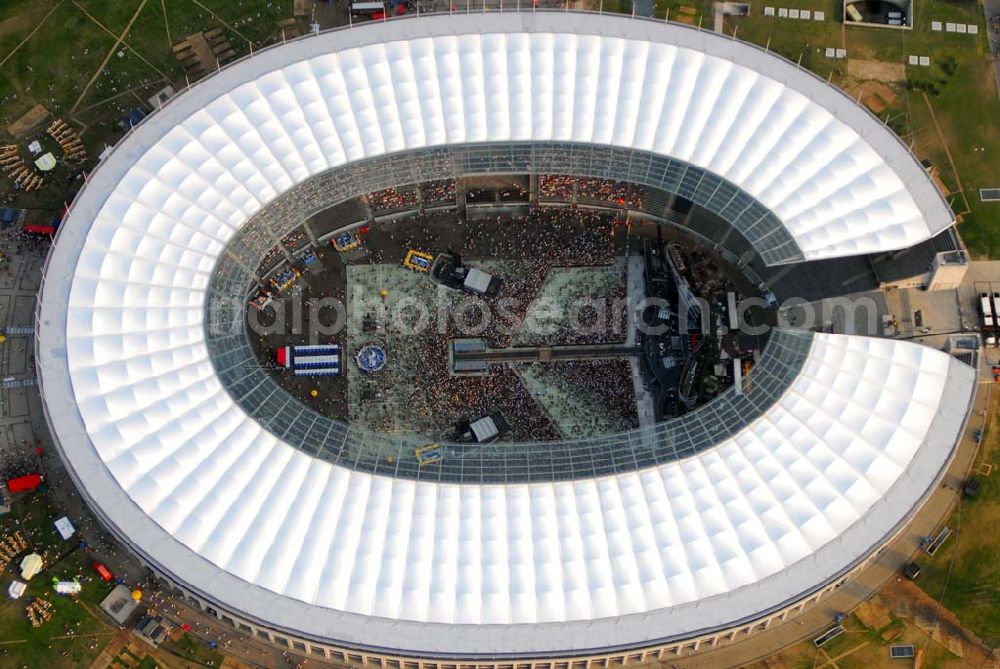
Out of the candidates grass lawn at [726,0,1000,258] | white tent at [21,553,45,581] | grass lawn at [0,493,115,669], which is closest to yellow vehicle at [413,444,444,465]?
grass lawn at [0,493,115,669]

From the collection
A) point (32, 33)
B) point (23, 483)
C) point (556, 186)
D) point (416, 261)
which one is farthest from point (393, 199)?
point (23, 483)

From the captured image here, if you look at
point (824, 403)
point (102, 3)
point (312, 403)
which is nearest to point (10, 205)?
point (102, 3)

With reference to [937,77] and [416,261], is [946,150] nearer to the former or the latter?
[937,77]

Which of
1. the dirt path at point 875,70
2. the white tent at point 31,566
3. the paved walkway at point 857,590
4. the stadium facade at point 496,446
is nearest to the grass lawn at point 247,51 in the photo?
the dirt path at point 875,70

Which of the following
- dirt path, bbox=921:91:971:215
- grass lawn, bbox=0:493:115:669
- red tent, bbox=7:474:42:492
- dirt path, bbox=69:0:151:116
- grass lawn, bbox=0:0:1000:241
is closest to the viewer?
grass lawn, bbox=0:493:115:669

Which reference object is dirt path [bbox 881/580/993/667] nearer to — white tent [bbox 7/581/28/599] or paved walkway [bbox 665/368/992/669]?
paved walkway [bbox 665/368/992/669]

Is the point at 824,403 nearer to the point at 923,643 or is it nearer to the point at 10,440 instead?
the point at 923,643

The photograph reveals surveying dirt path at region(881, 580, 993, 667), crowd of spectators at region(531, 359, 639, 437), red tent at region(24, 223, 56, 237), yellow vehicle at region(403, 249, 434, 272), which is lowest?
dirt path at region(881, 580, 993, 667)
